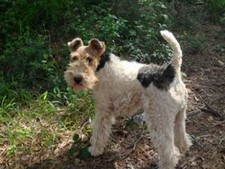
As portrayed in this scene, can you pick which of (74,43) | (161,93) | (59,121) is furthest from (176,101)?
(59,121)

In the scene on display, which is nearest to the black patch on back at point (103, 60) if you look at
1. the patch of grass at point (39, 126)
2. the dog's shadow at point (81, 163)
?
the patch of grass at point (39, 126)

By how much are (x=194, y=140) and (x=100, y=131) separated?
1286mm

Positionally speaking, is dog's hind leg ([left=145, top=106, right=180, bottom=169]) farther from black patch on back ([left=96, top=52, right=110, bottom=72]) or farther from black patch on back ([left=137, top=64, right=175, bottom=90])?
black patch on back ([left=96, top=52, right=110, bottom=72])

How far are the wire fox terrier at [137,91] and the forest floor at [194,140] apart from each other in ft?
0.77

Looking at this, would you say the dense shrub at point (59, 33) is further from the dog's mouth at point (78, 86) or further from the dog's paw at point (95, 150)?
the dog's mouth at point (78, 86)

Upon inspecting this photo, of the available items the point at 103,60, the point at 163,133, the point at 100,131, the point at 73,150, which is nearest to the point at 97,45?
the point at 103,60

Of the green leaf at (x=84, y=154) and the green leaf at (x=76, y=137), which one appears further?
the green leaf at (x=76, y=137)

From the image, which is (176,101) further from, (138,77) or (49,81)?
(49,81)

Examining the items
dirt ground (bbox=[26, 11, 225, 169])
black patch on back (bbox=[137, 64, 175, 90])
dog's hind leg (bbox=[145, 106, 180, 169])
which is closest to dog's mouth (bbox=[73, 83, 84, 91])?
black patch on back (bbox=[137, 64, 175, 90])

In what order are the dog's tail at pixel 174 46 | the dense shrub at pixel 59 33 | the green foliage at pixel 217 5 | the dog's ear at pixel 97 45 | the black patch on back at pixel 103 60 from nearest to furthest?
the dog's tail at pixel 174 46, the dog's ear at pixel 97 45, the black patch on back at pixel 103 60, the dense shrub at pixel 59 33, the green foliage at pixel 217 5

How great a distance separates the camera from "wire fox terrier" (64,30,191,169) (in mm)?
4188

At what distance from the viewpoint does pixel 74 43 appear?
14.7ft

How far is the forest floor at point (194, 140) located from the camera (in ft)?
15.4

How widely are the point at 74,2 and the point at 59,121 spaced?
2937 mm
